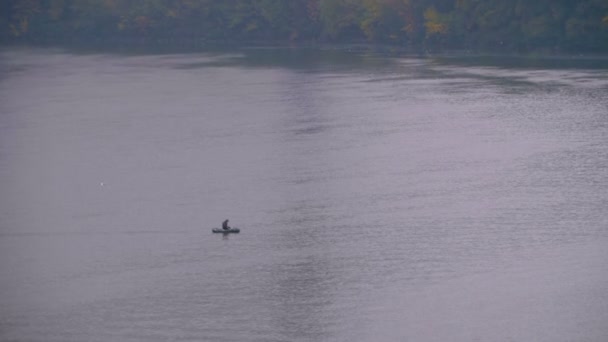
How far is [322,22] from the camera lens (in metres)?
46.8

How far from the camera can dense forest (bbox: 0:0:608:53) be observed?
3741 cm

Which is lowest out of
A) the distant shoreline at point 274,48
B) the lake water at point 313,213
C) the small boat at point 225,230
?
the distant shoreline at point 274,48

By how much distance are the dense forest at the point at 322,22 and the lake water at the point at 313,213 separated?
6.75m

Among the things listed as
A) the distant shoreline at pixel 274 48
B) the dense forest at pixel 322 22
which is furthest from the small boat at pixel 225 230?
the dense forest at pixel 322 22

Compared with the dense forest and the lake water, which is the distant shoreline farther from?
the lake water

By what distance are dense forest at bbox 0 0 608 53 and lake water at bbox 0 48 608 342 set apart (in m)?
6.75

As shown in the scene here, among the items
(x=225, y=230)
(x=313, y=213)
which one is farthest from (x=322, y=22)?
(x=225, y=230)

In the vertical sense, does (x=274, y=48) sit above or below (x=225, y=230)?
below

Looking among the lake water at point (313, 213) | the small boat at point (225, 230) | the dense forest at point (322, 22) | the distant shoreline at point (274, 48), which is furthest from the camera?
the dense forest at point (322, 22)

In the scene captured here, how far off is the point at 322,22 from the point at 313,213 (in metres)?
30.3

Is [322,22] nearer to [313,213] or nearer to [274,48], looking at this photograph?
[274,48]

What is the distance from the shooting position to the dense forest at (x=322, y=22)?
123 feet

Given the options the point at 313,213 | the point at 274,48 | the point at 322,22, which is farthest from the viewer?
the point at 322,22

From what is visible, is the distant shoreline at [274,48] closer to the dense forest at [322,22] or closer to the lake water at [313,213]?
the dense forest at [322,22]
